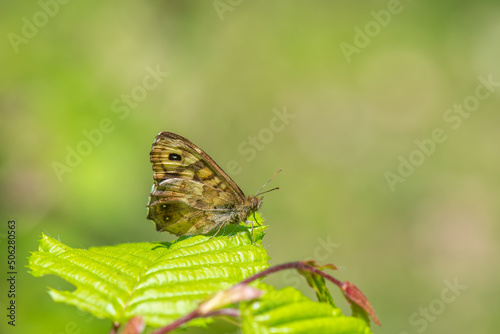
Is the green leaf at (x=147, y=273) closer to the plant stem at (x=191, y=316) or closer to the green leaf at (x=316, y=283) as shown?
the plant stem at (x=191, y=316)

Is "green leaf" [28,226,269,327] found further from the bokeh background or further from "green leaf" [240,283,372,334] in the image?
the bokeh background

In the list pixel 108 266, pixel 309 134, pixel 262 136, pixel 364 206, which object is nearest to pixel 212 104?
pixel 262 136

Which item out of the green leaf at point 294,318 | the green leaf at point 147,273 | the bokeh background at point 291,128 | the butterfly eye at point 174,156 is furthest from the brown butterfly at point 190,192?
the green leaf at point 294,318

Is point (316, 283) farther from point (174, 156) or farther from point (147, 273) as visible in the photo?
point (174, 156)

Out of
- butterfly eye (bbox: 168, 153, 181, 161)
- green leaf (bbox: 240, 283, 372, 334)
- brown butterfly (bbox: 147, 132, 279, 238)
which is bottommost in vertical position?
green leaf (bbox: 240, 283, 372, 334)

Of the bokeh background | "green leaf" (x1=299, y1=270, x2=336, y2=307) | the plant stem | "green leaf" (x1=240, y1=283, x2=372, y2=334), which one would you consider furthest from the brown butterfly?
the plant stem

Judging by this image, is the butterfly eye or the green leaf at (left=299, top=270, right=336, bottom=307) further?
the butterfly eye
